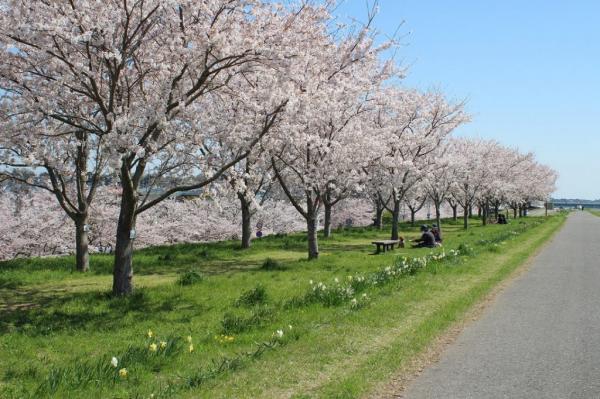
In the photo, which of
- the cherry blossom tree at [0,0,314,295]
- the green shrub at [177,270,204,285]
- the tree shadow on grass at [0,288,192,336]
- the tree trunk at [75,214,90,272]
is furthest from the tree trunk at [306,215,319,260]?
the tree shadow on grass at [0,288,192,336]

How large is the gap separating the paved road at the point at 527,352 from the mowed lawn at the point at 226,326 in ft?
1.96

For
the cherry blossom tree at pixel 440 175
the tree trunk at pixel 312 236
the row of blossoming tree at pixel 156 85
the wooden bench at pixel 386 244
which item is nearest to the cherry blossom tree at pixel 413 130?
the cherry blossom tree at pixel 440 175

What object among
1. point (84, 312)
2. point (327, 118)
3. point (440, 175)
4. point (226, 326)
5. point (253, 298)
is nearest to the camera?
point (226, 326)

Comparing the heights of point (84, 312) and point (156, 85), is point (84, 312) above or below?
below

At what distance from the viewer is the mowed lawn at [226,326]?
632 centimetres

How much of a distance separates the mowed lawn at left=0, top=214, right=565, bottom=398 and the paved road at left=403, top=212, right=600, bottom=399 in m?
0.60

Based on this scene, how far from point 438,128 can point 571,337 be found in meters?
26.6

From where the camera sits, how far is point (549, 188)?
10475 centimetres

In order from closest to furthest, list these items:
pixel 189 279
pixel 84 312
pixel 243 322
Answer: pixel 243 322 → pixel 84 312 → pixel 189 279

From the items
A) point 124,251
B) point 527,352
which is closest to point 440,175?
point 124,251

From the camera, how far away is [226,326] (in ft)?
30.2

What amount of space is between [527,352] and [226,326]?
16.4 ft

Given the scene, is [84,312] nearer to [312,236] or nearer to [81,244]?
[81,244]

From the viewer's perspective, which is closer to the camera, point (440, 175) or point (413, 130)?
point (413, 130)
